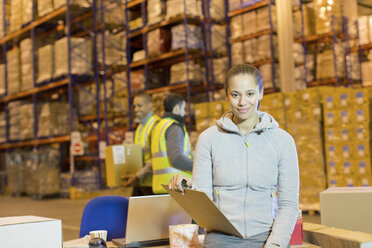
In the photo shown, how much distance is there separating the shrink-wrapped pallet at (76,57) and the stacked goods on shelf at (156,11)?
1513mm

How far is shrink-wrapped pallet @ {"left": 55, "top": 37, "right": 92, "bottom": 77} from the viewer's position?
35.1 feet

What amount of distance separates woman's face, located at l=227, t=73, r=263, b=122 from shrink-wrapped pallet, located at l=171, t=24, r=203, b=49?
26.4 ft

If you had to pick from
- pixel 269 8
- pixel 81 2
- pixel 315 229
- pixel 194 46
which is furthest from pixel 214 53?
pixel 315 229

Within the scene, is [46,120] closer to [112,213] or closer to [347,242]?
[112,213]

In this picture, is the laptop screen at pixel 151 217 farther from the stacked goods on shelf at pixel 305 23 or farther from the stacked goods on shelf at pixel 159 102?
the stacked goods on shelf at pixel 305 23

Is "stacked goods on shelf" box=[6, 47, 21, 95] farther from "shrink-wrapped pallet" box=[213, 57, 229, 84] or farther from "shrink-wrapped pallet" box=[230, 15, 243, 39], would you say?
"shrink-wrapped pallet" box=[230, 15, 243, 39]

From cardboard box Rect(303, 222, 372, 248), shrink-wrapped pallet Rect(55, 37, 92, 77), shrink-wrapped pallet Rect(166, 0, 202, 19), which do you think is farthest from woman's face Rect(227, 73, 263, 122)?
shrink-wrapped pallet Rect(55, 37, 92, 77)

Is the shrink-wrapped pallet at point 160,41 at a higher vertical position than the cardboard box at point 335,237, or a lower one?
higher

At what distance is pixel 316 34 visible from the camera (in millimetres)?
9977

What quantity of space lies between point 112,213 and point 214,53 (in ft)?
26.3

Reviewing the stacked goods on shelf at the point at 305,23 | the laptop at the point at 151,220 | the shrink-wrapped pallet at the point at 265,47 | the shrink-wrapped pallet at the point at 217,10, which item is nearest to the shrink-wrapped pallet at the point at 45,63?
the shrink-wrapped pallet at the point at 217,10

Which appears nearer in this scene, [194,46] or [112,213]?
[112,213]

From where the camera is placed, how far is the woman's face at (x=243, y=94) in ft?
→ 6.43

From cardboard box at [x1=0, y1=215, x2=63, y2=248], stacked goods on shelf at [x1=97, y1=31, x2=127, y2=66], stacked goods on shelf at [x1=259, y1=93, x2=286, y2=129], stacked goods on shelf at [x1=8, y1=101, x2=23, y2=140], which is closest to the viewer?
cardboard box at [x1=0, y1=215, x2=63, y2=248]
